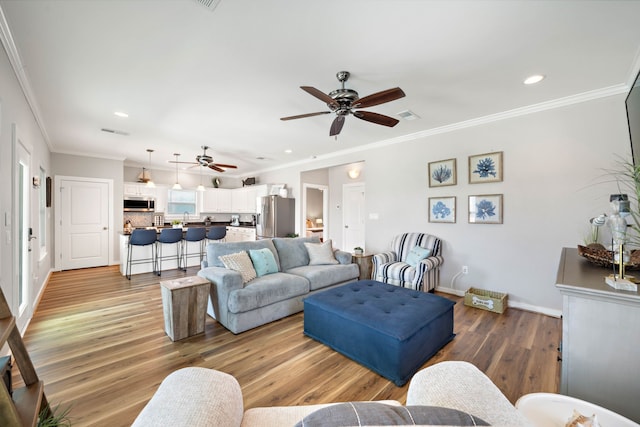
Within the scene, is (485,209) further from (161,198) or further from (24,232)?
(161,198)

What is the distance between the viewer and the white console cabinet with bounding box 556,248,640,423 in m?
1.16

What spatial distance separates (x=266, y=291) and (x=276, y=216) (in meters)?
3.94

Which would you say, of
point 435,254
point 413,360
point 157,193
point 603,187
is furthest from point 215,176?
point 603,187

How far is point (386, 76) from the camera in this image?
2.62m

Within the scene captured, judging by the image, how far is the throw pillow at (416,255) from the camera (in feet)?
12.8

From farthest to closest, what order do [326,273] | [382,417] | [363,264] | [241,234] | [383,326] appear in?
1. [241,234]
2. [363,264]
3. [326,273]
4. [383,326]
5. [382,417]

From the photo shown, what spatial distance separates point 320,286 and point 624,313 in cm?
275

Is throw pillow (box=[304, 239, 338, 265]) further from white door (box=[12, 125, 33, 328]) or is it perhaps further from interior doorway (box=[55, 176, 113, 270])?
interior doorway (box=[55, 176, 113, 270])

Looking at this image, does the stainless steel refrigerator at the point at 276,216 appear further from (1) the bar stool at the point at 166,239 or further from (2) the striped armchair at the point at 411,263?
(2) the striped armchair at the point at 411,263

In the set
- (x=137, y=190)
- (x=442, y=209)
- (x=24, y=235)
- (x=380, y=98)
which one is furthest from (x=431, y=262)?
(x=137, y=190)

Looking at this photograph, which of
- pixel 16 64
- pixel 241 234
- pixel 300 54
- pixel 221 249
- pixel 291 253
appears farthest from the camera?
pixel 241 234

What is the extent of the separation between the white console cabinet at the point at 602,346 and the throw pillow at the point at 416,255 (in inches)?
102

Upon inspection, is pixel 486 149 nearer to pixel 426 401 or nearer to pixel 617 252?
pixel 617 252

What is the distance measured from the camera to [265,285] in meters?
2.96
